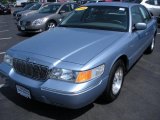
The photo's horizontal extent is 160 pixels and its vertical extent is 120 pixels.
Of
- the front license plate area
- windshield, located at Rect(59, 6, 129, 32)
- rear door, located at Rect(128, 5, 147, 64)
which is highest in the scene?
windshield, located at Rect(59, 6, 129, 32)

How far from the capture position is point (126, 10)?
17.0 feet

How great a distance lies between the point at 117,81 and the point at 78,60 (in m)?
1.15

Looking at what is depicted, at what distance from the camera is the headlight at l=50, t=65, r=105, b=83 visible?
344 centimetres

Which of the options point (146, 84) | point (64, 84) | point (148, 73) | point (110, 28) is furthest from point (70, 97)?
point (148, 73)

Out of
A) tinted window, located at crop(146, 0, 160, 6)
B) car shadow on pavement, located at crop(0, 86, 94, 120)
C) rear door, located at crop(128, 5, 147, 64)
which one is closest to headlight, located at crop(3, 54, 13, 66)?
car shadow on pavement, located at crop(0, 86, 94, 120)

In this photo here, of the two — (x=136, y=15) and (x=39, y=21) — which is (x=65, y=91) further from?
(x=39, y=21)

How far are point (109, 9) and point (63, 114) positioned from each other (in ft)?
8.02

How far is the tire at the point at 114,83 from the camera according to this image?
3960mm

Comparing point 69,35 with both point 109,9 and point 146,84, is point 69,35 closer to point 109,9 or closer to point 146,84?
point 109,9

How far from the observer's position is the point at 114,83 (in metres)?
4.32

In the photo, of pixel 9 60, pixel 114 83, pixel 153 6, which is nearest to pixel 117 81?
pixel 114 83

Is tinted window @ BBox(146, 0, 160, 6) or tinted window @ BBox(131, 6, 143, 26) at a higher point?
tinted window @ BBox(131, 6, 143, 26)

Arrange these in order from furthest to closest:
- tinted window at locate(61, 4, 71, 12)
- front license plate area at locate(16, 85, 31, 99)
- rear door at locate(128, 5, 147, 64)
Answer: tinted window at locate(61, 4, 71, 12), rear door at locate(128, 5, 147, 64), front license plate area at locate(16, 85, 31, 99)

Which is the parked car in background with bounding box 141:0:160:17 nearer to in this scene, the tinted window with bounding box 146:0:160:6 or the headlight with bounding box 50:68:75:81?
the tinted window with bounding box 146:0:160:6
